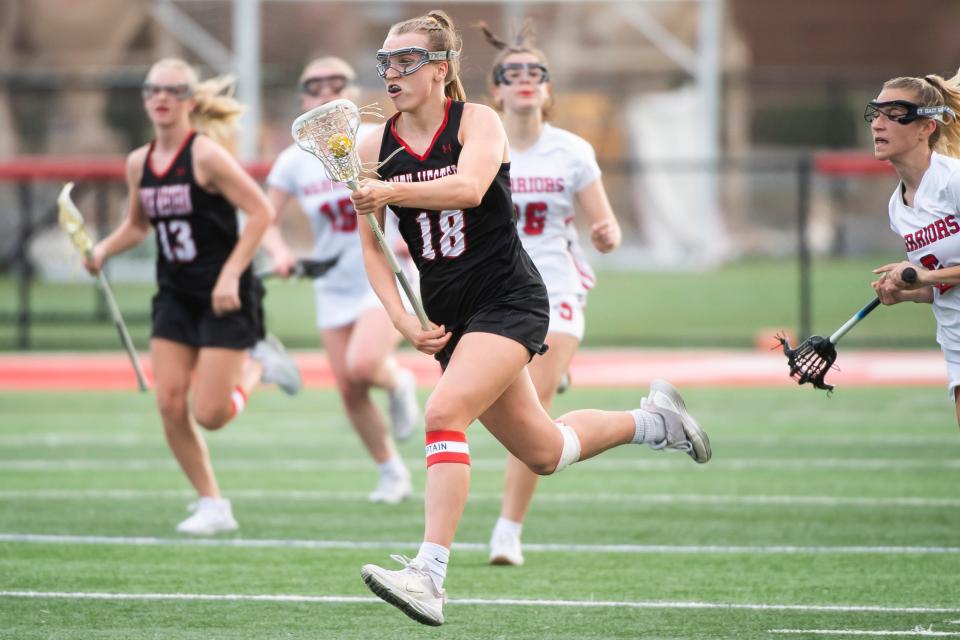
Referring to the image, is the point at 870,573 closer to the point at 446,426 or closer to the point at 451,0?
the point at 446,426

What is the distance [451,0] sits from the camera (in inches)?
1086

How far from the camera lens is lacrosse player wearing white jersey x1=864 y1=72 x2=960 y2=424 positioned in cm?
607

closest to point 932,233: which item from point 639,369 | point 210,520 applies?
point 210,520

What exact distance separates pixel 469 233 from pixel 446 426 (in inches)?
29.0

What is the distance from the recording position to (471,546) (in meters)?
7.83

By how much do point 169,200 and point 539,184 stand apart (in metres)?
1.88

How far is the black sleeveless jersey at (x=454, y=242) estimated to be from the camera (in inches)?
227

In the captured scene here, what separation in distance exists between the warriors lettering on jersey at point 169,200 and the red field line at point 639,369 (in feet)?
23.1

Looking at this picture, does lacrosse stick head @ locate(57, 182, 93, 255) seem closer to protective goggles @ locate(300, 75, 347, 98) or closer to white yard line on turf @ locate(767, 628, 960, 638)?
protective goggles @ locate(300, 75, 347, 98)

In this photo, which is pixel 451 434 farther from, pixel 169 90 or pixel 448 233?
pixel 169 90

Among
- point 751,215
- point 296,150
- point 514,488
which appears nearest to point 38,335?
point 296,150

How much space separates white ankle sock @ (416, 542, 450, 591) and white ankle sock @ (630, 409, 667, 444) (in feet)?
4.63

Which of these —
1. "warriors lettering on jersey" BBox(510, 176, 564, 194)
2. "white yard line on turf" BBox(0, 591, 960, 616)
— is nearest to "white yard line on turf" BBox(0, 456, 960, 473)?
"warriors lettering on jersey" BBox(510, 176, 564, 194)

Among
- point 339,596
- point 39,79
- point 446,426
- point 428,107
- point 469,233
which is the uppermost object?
point 39,79
